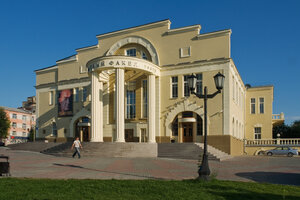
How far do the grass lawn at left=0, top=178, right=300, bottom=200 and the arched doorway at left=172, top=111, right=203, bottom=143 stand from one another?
62.9 ft

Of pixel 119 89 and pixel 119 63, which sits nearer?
pixel 119 89

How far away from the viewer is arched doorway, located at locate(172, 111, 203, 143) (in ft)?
97.2

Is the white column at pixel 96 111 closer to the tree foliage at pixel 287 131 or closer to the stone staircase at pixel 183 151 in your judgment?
the stone staircase at pixel 183 151

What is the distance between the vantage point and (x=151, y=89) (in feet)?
99.3

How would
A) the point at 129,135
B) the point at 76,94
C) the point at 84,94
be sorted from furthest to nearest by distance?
the point at 76,94 < the point at 84,94 < the point at 129,135

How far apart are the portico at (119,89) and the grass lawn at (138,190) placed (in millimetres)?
17245

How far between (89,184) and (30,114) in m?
84.4

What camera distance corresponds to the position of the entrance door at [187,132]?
3009cm

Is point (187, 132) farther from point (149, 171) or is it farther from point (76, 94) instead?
point (149, 171)

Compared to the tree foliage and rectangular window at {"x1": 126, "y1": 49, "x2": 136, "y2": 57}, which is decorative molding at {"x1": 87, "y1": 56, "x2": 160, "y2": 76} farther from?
the tree foliage

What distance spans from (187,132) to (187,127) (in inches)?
19.8

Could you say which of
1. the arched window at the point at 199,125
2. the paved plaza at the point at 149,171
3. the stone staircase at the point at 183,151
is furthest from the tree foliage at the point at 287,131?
the paved plaza at the point at 149,171

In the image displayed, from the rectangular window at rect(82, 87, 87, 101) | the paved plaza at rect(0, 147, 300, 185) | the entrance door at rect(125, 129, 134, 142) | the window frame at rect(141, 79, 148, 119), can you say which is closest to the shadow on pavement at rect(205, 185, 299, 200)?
the paved plaza at rect(0, 147, 300, 185)

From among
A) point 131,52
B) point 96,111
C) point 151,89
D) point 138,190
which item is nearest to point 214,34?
point 151,89
